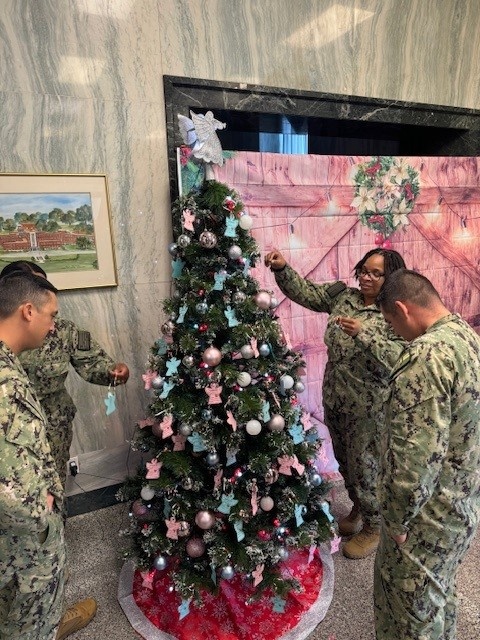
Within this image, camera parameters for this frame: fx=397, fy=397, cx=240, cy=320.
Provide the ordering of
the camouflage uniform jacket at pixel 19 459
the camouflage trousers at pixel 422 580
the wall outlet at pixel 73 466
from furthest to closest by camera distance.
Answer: the wall outlet at pixel 73 466
the camouflage trousers at pixel 422 580
the camouflage uniform jacket at pixel 19 459

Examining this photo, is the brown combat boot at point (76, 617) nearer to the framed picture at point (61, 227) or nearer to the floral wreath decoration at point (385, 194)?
the framed picture at point (61, 227)

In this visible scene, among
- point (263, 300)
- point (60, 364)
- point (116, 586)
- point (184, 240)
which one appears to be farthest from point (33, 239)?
point (116, 586)

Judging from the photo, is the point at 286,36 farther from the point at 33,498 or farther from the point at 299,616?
the point at 299,616

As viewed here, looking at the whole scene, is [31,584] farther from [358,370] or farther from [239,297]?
[358,370]

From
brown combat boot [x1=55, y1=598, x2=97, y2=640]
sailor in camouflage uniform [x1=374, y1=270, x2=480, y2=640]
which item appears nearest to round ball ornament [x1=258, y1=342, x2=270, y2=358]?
sailor in camouflage uniform [x1=374, y1=270, x2=480, y2=640]

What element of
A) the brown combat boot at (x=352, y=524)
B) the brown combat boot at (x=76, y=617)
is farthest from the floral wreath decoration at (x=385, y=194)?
the brown combat boot at (x=76, y=617)

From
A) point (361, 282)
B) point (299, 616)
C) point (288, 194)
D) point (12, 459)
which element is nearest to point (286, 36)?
point (288, 194)

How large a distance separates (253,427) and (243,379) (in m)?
0.18

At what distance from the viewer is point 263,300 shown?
62.2 inches

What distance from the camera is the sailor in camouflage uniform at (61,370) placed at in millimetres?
1738

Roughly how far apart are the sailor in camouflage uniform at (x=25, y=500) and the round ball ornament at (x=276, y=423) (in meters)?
0.77

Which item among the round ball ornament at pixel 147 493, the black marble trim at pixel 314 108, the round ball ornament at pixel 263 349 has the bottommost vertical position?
the round ball ornament at pixel 147 493

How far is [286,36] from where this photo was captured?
2.37 meters

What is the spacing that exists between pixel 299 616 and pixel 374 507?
0.60 meters
